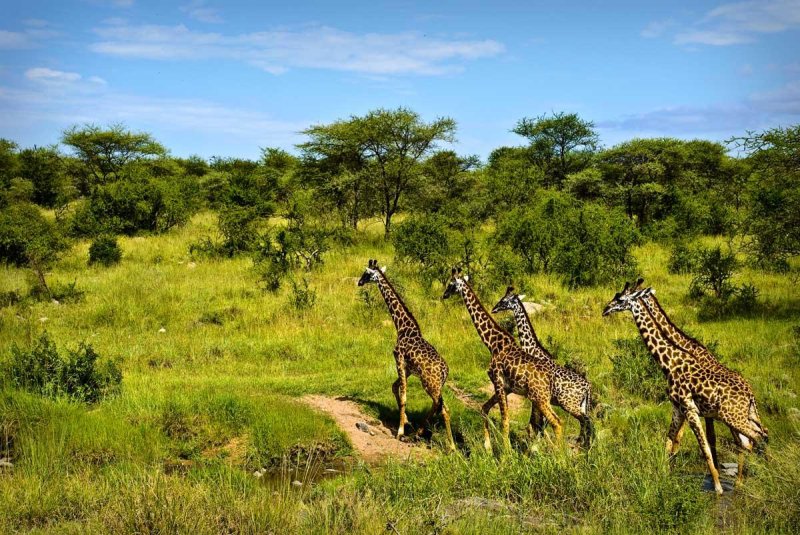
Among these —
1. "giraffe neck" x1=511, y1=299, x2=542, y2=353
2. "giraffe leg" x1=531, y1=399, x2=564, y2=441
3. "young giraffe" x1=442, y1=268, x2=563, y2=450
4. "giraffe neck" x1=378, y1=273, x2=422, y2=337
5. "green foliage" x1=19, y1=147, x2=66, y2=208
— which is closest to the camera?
"giraffe leg" x1=531, y1=399, x2=564, y2=441

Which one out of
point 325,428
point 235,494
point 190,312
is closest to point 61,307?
point 190,312

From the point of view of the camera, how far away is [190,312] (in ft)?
52.6

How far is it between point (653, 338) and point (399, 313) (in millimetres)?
3721

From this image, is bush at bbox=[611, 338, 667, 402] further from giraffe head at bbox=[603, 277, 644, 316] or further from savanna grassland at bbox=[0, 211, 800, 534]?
giraffe head at bbox=[603, 277, 644, 316]

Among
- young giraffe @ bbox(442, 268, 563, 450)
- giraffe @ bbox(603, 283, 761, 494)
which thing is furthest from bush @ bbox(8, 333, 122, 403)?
giraffe @ bbox(603, 283, 761, 494)

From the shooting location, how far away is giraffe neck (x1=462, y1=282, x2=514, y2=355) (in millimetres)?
8992

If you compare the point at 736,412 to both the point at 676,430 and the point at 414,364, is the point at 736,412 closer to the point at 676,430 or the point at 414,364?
the point at 676,430

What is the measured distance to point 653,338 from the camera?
8.31m

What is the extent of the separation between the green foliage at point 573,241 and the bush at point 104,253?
39.1 ft

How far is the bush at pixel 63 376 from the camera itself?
10016mm

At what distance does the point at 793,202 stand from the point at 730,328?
3.38m

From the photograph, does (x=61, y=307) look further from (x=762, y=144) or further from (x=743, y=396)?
(x=762, y=144)

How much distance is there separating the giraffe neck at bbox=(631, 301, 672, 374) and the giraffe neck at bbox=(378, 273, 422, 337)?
304 cm

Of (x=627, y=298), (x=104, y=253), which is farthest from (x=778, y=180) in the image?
(x=104, y=253)
